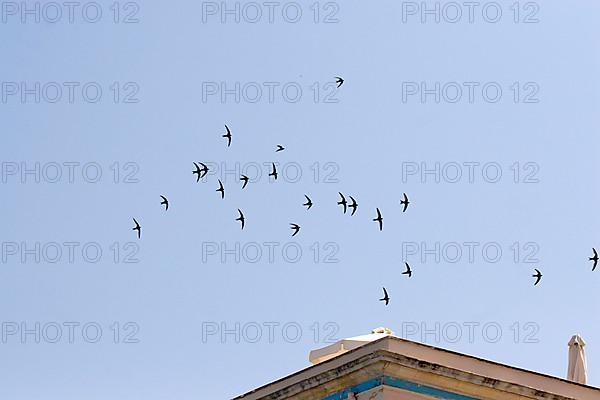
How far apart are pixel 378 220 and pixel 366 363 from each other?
7377mm

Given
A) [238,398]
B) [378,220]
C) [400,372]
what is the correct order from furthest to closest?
[378,220]
[238,398]
[400,372]

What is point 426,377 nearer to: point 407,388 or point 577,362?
point 407,388

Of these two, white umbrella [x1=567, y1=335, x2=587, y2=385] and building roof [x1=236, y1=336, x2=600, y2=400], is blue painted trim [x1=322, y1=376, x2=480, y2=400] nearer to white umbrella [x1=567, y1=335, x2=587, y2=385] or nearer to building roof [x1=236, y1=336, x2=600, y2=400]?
building roof [x1=236, y1=336, x2=600, y2=400]

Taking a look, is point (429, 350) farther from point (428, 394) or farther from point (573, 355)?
point (573, 355)

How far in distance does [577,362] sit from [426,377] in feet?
13.5

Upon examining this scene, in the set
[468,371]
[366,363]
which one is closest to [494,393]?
[468,371]

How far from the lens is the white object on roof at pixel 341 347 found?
27.9 m

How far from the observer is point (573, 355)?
2856 cm

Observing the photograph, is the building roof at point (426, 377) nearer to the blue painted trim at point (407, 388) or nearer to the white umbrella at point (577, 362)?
the blue painted trim at point (407, 388)

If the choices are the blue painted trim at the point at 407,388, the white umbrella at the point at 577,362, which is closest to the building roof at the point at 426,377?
the blue painted trim at the point at 407,388

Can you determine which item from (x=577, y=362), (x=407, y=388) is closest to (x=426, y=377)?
(x=407, y=388)

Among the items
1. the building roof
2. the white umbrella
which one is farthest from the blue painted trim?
the white umbrella

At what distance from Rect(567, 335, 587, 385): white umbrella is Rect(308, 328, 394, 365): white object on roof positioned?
3.24 metres

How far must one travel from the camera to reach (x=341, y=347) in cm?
2831
